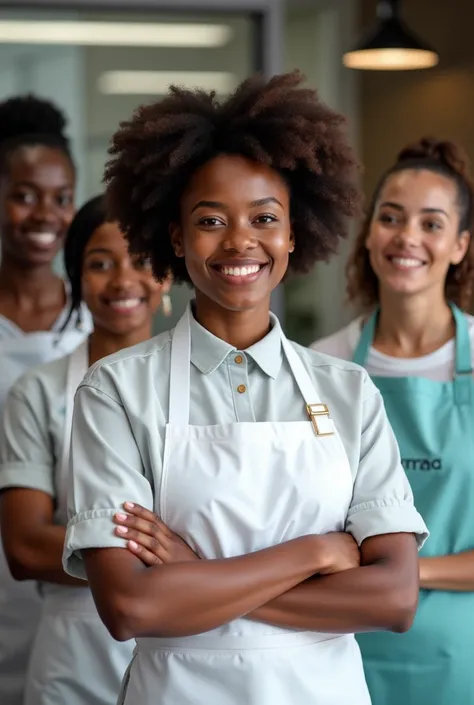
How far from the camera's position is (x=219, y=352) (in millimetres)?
1697

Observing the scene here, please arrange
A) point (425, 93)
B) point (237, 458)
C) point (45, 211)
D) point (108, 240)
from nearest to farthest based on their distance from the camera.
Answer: point (237, 458)
point (108, 240)
point (45, 211)
point (425, 93)

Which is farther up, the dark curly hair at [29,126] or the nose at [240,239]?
the dark curly hair at [29,126]

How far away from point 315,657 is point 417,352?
2.59ft

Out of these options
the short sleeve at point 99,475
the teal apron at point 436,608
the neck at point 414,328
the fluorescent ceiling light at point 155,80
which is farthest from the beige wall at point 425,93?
the short sleeve at point 99,475

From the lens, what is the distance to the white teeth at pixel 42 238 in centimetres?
272


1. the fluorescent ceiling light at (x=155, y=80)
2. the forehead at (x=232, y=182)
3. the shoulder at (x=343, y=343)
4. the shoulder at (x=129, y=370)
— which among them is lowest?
the shoulder at (x=343, y=343)

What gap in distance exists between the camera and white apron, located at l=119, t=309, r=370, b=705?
62.6 inches

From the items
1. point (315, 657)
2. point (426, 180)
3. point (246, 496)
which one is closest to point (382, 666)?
point (315, 657)

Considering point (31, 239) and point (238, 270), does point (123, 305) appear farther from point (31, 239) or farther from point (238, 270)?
point (238, 270)

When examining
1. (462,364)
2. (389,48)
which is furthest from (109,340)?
(389,48)

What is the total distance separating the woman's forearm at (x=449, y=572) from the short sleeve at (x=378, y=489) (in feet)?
1.12

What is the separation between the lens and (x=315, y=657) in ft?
5.32

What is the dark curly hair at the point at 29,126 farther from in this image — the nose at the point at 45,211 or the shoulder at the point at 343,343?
the shoulder at the point at 343,343

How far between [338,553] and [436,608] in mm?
547
